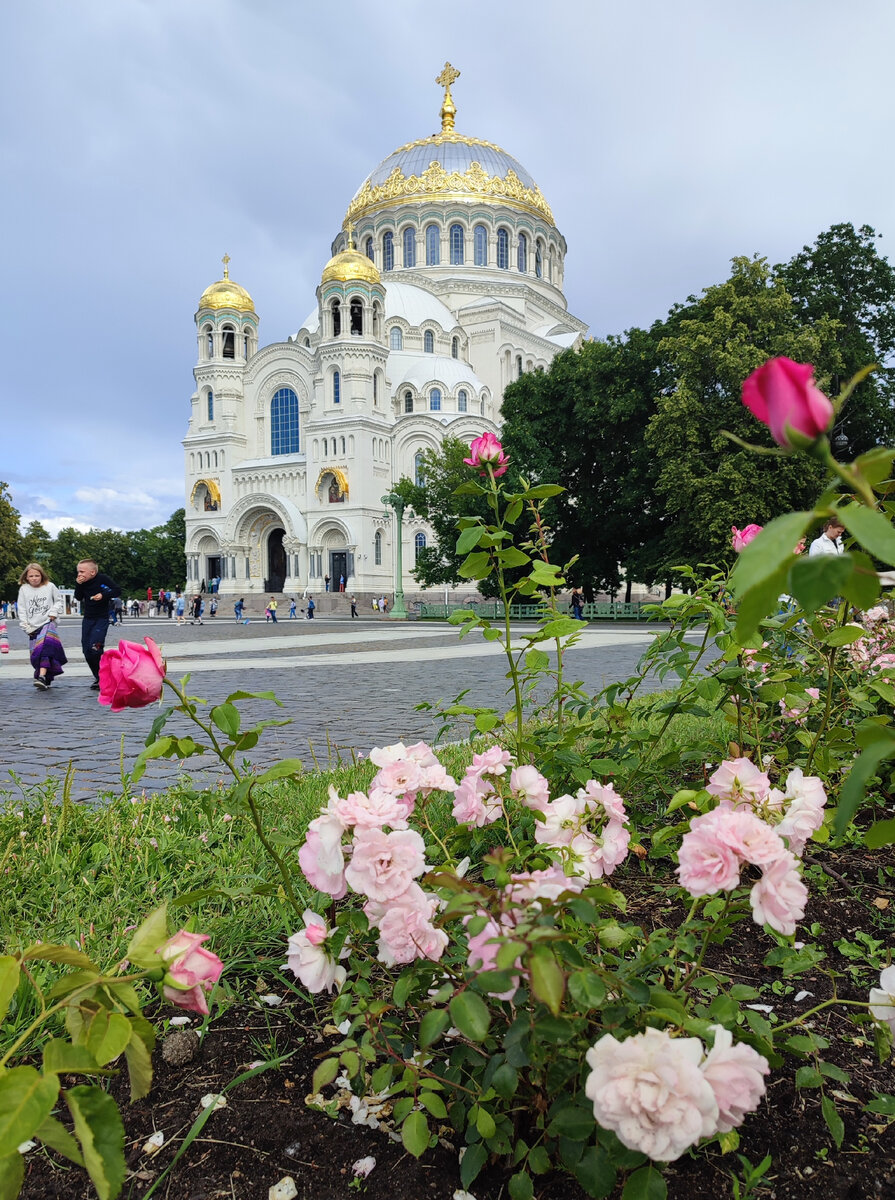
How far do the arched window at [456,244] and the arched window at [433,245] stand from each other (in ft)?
2.95

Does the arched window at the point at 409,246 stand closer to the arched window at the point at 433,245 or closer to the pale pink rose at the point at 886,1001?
the arched window at the point at 433,245

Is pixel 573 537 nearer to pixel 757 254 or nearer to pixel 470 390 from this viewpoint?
pixel 757 254

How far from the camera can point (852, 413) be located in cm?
2930

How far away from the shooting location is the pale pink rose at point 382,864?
4.19 ft

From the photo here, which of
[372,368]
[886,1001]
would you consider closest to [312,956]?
[886,1001]

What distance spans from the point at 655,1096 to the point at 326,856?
1.96ft

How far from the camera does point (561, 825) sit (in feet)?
5.04

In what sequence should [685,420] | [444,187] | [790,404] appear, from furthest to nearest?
1. [444,187]
2. [685,420]
3. [790,404]

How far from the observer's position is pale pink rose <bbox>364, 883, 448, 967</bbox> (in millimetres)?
1310

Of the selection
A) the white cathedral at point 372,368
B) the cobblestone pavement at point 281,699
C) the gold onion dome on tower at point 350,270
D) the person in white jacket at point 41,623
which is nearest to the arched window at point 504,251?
the white cathedral at point 372,368

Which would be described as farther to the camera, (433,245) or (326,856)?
(433,245)

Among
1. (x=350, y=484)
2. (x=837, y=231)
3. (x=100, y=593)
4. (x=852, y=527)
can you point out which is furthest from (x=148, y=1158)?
(x=350, y=484)

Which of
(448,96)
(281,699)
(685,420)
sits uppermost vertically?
(448,96)

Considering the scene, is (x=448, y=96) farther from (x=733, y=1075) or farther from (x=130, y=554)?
(x=733, y=1075)
